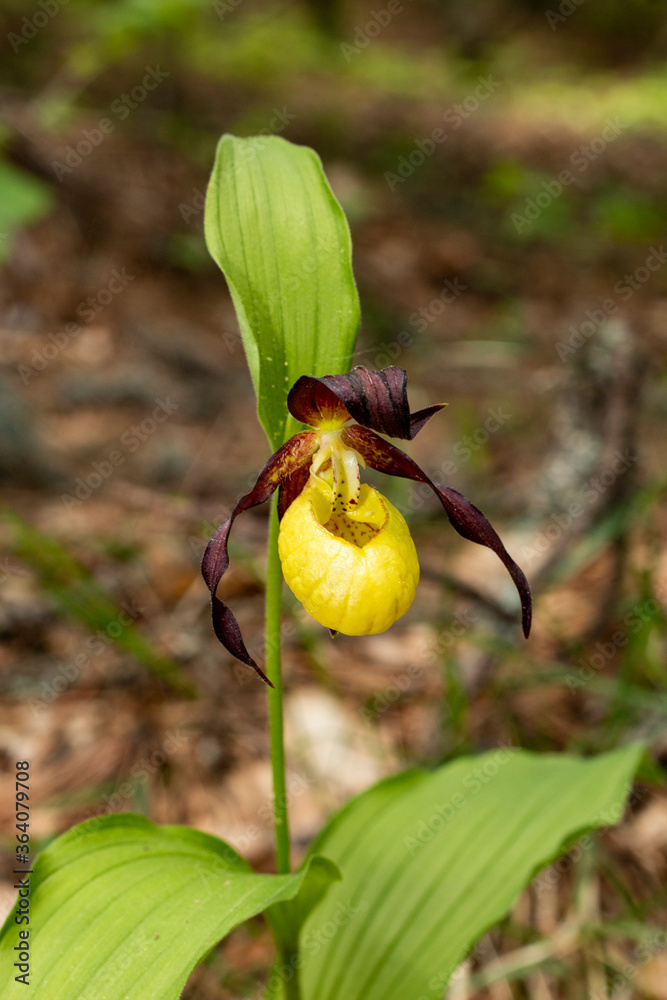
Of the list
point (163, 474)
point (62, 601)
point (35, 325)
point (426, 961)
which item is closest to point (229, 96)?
point (35, 325)

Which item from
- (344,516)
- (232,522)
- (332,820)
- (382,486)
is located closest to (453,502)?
(344,516)

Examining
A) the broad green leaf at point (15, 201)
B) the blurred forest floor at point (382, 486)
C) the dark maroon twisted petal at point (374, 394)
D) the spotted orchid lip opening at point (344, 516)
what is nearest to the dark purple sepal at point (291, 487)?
the spotted orchid lip opening at point (344, 516)

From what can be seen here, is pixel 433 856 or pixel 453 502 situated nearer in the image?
pixel 453 502

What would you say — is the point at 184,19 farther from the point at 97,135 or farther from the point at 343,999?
the point at 343,999

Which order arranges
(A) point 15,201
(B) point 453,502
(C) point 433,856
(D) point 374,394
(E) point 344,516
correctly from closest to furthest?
(D) point 374,394, (B) point 453,502, (E) point 344,516, (C) point 433,856, (A) point 15,201

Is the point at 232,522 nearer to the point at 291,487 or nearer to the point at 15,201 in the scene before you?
the point at 291,487

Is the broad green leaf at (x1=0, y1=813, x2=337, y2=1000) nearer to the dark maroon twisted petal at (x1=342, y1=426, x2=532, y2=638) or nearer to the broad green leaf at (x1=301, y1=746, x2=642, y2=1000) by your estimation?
the broad green leaf at (x1=301, y1=746, x2=642, y2=1000)

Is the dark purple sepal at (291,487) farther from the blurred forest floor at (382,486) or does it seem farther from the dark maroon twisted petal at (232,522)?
the blurred forest floor at (382,486)
